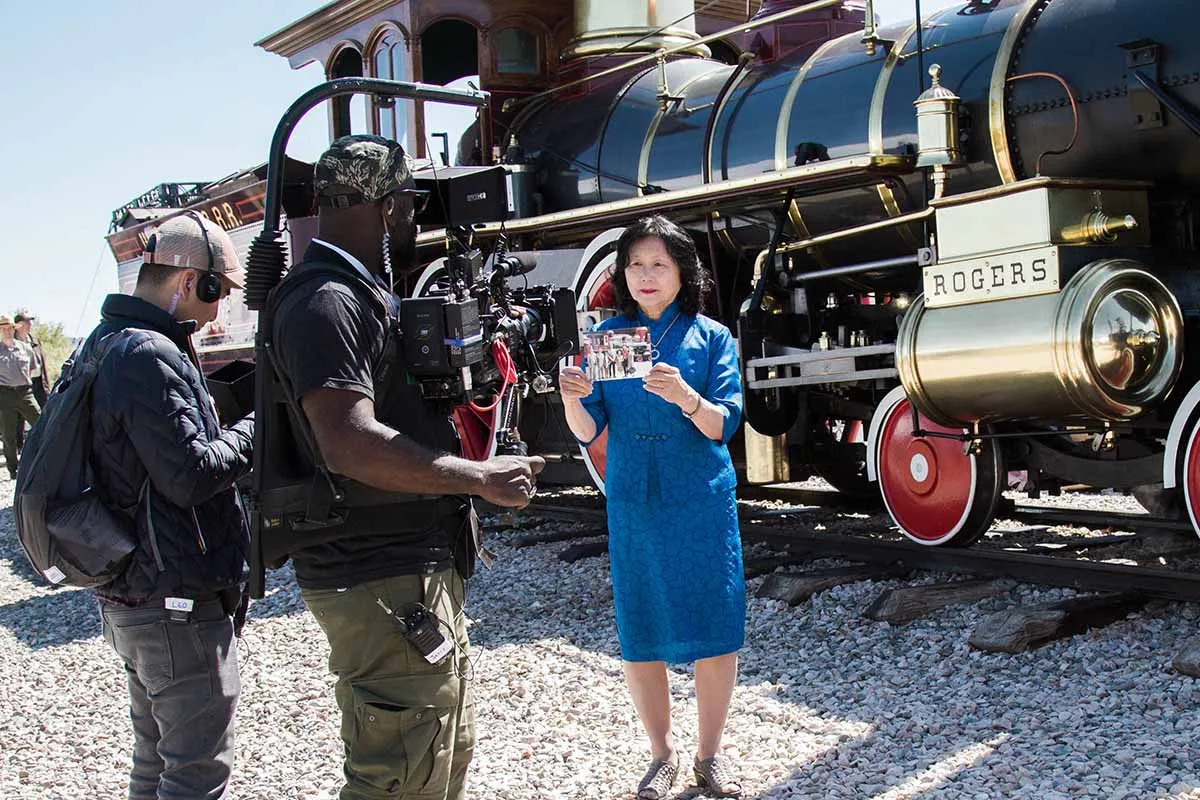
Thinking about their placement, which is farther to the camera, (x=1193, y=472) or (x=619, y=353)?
(x=1193, y=472)

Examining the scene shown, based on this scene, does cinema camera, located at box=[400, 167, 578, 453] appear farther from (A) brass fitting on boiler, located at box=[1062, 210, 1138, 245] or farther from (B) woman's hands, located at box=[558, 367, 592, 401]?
(A) brass fitting on boiler, located at box=[1062, 210, 1138, 245]

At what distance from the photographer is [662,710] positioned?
10.9 ft

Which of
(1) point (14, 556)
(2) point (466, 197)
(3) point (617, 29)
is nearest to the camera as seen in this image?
(2) point (466, 197)

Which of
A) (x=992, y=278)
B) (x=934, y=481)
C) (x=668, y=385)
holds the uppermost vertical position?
(x=992, y=278)

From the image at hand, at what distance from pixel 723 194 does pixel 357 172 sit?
3.87 meters

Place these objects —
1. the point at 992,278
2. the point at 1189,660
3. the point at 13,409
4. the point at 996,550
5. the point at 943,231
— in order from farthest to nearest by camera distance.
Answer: the point at 13,409
the point at 996,550
the point at 943,231
the point at 992,278
the point at 1189,660

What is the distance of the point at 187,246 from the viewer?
269 cm

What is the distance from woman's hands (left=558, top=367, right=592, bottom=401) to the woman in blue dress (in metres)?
0.08

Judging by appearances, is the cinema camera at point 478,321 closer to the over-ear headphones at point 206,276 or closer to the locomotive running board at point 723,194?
the over-ear headphones at point 206,276

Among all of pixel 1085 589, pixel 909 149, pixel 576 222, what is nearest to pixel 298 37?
pixel 576 222

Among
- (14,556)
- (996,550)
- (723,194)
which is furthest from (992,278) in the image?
(14,556)

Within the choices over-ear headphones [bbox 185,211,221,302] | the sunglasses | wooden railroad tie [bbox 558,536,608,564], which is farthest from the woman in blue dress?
wooden railroad tie [bbox 558,536,608,564]

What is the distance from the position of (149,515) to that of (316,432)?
58 centimetres

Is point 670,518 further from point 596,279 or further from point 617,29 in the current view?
point 617,29
